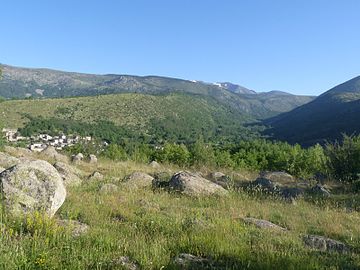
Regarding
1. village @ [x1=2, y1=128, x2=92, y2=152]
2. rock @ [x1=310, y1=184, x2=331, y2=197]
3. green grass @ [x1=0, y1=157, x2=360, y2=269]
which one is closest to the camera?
green grass @ [x1=0, y1=157, x2=360, y2=269]

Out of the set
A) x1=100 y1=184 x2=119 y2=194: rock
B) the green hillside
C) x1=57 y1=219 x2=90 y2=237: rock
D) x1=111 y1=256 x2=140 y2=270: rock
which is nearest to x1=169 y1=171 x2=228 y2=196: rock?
x1=100 y1=184 x2=119 y2=194: rock

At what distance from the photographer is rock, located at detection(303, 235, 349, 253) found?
20.9 feet

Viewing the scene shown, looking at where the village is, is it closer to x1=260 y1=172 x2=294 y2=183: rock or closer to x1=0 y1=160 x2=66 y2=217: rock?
x1=260 y1=172 x2=294 y2=183: rock

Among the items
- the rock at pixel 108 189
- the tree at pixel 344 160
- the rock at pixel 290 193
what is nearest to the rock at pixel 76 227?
the rock at pixel 108 189

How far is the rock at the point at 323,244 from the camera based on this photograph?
636 centimetres

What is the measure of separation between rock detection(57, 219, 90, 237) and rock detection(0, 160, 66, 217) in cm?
39

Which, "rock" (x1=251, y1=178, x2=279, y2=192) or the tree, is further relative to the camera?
the tree

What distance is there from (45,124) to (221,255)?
440 feet

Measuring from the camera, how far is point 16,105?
142875mm

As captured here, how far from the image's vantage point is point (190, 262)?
500 cm

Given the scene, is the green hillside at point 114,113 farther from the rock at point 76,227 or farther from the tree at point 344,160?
the rock at point 76,227

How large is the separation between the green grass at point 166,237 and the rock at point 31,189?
61cm

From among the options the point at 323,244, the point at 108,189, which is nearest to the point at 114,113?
the point at 108,189

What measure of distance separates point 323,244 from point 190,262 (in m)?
2.86
